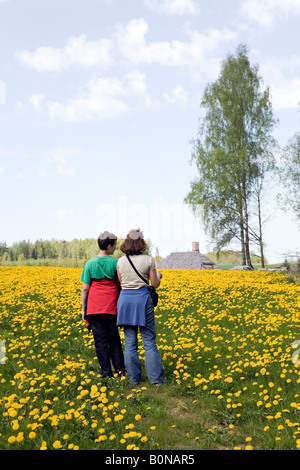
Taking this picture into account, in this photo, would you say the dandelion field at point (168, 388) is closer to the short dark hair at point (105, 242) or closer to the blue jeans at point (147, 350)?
the blue jeans at point (147, 350)

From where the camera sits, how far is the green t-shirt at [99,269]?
5855mm

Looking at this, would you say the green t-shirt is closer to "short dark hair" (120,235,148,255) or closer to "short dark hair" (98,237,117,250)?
"short dark hair" (98,237,117,250)

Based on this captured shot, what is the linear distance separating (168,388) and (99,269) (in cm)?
218

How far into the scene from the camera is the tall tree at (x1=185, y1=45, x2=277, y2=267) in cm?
3428

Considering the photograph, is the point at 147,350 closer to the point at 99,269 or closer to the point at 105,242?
the point at 99,269

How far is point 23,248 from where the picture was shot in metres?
85.4

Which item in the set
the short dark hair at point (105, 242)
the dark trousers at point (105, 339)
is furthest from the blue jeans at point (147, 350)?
the short dark hair at point (105, 242)

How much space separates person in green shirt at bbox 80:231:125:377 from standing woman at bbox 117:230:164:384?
0.81 feet

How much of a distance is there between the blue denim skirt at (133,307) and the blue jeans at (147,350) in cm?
15
